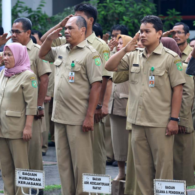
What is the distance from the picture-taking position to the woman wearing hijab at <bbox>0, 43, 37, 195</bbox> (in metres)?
5.93

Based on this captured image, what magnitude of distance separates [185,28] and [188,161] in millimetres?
2550

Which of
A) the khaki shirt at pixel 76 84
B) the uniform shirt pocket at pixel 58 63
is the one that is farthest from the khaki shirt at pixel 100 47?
the uniform shirt pocket at pixel 58 63

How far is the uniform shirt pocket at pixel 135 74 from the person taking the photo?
566 cm

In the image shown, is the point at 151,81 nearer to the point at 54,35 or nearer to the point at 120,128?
the point at 54,35

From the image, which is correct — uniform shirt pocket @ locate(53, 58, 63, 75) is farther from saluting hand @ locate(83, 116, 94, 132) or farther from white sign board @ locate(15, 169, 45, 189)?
white sign board @ locate(15, 169, 45, 189)

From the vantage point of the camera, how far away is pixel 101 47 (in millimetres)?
6395

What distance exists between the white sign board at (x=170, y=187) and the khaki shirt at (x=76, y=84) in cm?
134

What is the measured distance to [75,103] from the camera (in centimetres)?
582

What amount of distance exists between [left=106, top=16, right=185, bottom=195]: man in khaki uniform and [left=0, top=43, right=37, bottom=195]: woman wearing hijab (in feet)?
3.30

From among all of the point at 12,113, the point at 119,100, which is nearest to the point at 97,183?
the point at 12,113

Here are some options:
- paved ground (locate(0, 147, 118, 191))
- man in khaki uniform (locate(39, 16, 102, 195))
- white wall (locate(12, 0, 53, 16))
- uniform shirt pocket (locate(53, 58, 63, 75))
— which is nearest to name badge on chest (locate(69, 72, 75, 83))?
man in khaki uniform (locate(39, 16, 102, 195))

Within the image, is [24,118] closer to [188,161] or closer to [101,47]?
[101,47]

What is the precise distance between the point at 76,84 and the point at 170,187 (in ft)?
5.41

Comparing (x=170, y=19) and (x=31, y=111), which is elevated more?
(x=170, y=19)
